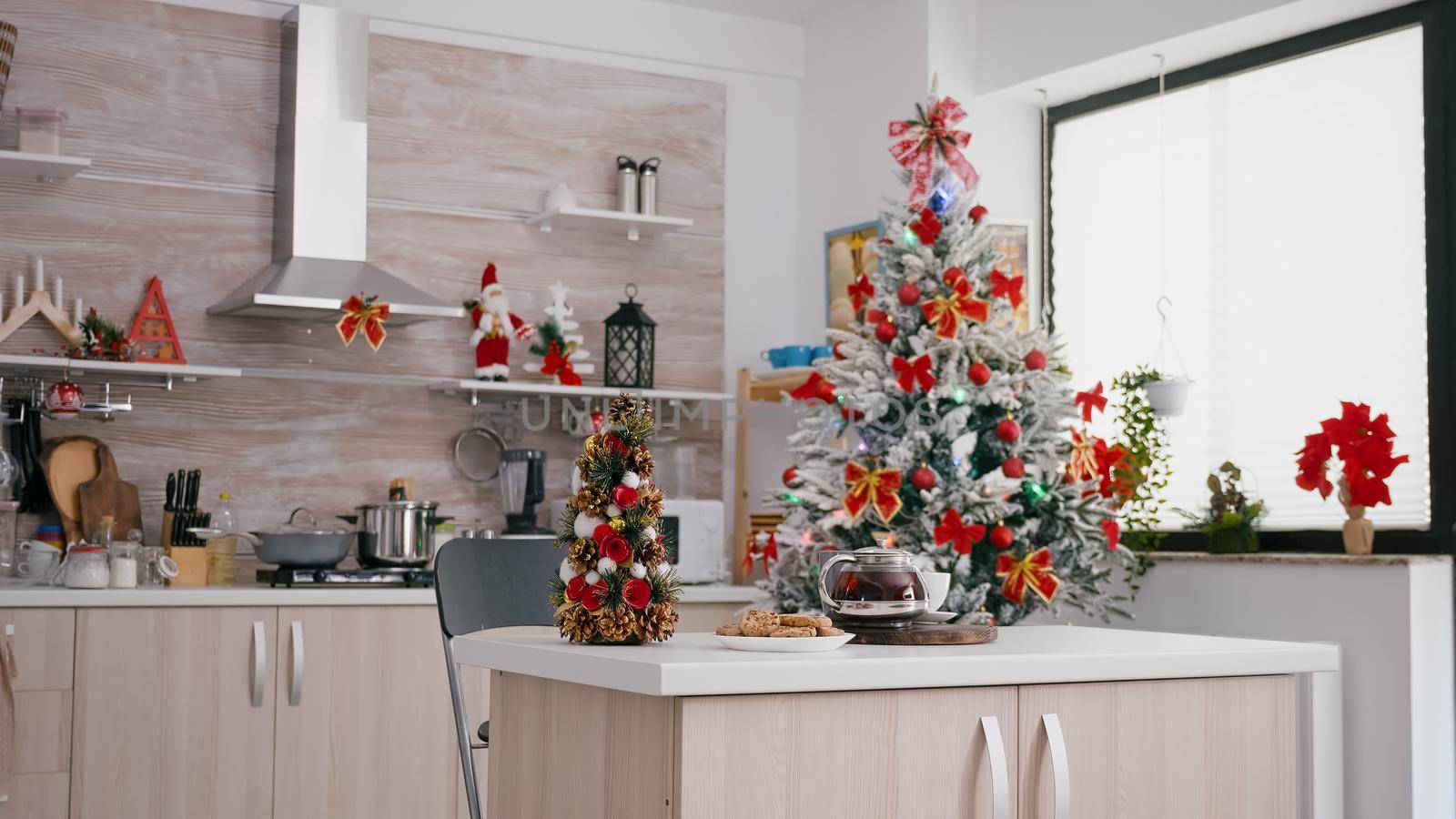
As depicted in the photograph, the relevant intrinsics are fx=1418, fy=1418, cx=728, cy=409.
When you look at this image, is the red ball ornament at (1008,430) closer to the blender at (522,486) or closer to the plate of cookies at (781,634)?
the blender at (522,486)

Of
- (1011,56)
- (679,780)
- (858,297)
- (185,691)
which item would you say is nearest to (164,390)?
(185,691)

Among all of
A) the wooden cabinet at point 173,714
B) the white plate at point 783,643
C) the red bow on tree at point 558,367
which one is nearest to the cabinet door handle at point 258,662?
the wooden cabinet at point 173,714

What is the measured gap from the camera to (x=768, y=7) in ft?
16.0

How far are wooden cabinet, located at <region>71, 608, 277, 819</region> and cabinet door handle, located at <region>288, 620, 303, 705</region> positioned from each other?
0.05 meters

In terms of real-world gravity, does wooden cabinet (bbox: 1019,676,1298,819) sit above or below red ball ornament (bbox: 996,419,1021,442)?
below

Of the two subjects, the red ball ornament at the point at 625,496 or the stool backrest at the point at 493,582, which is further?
the stool backrest at the point at 493,582

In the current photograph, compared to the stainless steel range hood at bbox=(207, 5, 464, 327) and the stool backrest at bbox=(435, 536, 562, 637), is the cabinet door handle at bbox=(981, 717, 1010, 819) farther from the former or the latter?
the stainless steel range hood at bbox=(207, 5, 464, 327)

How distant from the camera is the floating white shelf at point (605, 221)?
4.45 meters

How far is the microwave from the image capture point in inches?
171

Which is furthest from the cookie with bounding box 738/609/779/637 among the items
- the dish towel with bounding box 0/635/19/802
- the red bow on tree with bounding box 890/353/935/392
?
the dish towel with bounding box 0/635/19/802

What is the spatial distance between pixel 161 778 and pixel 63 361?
113 centimetres

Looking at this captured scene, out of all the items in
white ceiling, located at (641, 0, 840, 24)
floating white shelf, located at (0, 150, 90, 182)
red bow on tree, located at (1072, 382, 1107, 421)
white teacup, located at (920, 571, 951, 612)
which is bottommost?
white teacup, located at (920, 571, 951, 612)

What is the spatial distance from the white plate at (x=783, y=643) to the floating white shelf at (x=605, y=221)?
9.67 feet

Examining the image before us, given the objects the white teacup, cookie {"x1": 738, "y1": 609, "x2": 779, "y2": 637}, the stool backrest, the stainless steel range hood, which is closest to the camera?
cookie {"x1": 738, "y1": 609, "x2": 779, "y2": 637}
